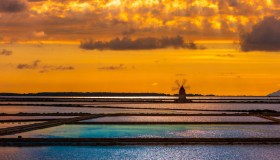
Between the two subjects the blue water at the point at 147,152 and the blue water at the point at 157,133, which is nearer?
the blue water at the point at 147,152

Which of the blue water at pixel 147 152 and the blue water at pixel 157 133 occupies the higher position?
the blue water at pixel 157 133

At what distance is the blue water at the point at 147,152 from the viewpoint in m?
29.6

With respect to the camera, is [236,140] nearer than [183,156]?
No

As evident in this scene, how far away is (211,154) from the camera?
31.0 metres

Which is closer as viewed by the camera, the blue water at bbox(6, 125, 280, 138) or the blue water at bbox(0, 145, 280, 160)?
the blue water at bbox(0, 145, 280, 160)

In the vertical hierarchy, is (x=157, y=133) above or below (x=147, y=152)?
above

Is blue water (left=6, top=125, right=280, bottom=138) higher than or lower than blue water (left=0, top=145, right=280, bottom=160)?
higher

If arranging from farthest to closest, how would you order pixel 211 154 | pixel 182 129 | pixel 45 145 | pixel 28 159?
pixel 182 129
pixel 45 145
pixel 211 154
pixel 28 159

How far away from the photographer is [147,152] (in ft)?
104

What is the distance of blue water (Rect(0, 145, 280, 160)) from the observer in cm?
2958

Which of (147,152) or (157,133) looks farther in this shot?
(157,133)

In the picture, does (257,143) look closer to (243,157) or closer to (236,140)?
(236,140)

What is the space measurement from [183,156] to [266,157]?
439cm

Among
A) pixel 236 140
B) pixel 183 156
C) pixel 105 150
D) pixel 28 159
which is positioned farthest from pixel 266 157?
pixel 28 159
